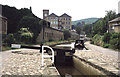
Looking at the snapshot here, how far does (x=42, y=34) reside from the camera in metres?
38.2

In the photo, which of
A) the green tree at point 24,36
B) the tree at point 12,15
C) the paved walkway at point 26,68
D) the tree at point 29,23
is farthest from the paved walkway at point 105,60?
the tree at point 12,15

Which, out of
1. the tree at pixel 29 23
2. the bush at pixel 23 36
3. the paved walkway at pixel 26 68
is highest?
the tree at pixel 29 23

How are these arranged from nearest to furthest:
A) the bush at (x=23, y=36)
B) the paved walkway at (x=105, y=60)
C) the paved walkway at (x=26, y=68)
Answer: the paved walkway at (x=26, y=68)
the paved walkway at (x=105, y=60)
the bush at (x=23, y=36)

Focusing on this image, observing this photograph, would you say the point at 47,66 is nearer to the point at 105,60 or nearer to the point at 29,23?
the point at 105,60

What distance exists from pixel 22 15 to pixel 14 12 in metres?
1.98

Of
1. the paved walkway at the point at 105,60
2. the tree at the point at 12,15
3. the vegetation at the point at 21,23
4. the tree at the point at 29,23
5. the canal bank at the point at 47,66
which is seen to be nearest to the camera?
the canal bank at the point at 47,66

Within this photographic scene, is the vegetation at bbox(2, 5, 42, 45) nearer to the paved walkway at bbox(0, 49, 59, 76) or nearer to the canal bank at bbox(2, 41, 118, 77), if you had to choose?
the canal bank at bbox(2, 41, 118, 77)

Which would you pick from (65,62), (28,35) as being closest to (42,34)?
(28,35)

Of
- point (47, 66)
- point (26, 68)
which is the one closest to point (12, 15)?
point (47, 66)

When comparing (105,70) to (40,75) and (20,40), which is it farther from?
(20,40)

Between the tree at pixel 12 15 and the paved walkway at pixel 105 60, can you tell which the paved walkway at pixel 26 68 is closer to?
the paved walkway at pixel 105 60

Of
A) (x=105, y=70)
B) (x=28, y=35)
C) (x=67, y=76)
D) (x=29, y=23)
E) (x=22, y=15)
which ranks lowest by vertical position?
(x=67, y=76)

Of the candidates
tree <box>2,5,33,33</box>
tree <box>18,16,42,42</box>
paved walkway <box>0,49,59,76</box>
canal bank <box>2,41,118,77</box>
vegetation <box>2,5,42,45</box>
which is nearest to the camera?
paved walkway <box>0,49,59,76</box>

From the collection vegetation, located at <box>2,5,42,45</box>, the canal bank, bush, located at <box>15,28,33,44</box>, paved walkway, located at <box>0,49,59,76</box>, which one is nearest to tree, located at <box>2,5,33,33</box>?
vegetation, located at <box>2,5,42,45</box>
